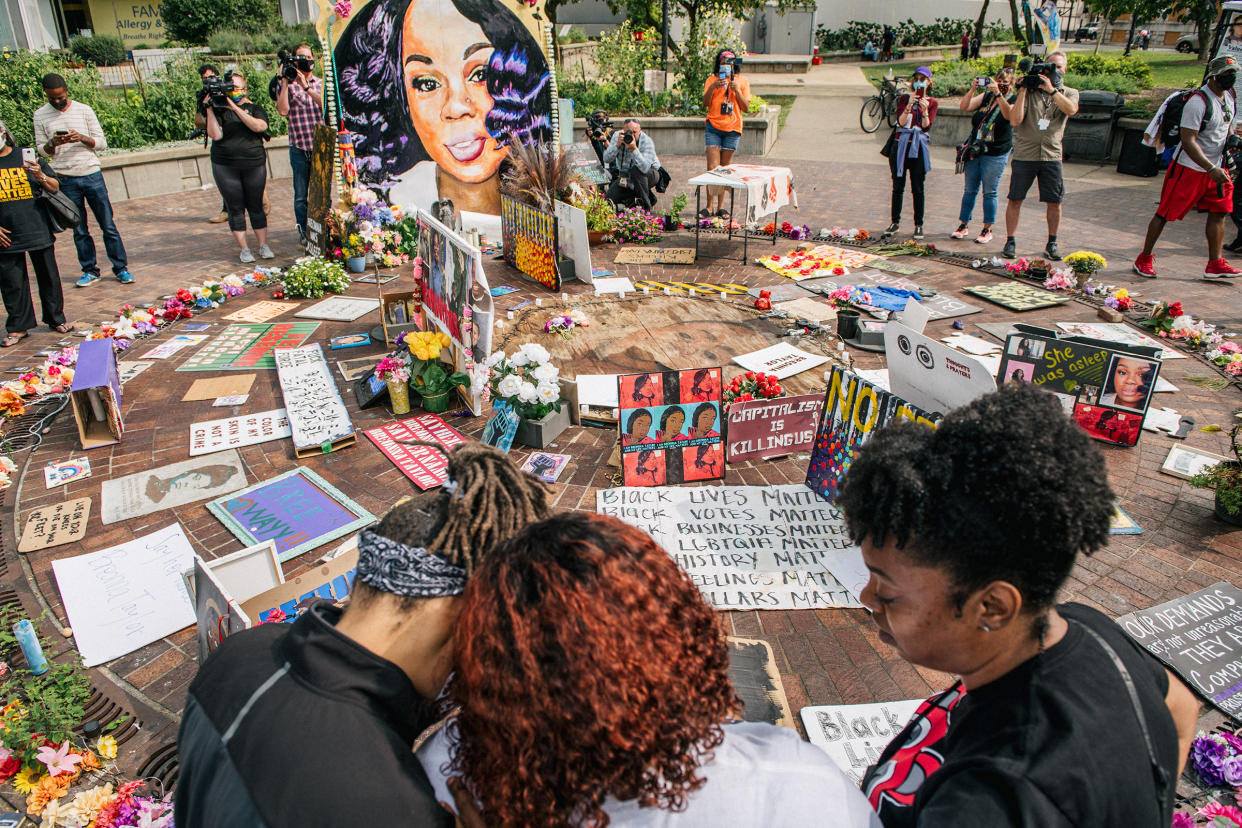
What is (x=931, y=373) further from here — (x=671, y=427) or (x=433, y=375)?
(x=433, y=375)

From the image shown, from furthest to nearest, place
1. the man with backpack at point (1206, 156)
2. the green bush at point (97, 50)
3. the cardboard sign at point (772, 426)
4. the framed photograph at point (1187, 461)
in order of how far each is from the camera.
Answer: the green bush at point (97, 50) < the man with backpack at point (1206, 156) < the cardboard sign at point (772, 426) < the framed photograph at point (1187, 461)

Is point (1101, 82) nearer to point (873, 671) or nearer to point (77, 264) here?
point (873, 671)

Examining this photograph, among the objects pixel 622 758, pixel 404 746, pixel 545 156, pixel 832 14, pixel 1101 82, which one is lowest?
pixel 404 746

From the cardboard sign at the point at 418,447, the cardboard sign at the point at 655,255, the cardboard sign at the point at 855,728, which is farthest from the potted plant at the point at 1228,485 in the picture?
the cardboard sign at the point at 655,255

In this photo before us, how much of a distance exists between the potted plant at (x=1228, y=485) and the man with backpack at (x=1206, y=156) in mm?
4614

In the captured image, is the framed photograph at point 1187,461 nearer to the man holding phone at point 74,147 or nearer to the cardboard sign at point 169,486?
the cardboard sign at point 169,486

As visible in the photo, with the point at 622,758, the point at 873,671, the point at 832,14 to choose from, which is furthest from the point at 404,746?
the point at 832,14

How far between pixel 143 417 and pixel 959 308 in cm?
713

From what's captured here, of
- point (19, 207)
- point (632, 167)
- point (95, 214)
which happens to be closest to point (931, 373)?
point (19, 207)

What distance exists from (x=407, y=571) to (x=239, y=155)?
27.8 ft

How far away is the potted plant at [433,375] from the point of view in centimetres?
535

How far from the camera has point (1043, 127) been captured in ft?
26.1

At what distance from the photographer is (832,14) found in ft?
111

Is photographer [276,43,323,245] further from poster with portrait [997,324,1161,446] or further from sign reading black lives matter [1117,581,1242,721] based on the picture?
sign reading black lives matter [1117,581,1242,721]
